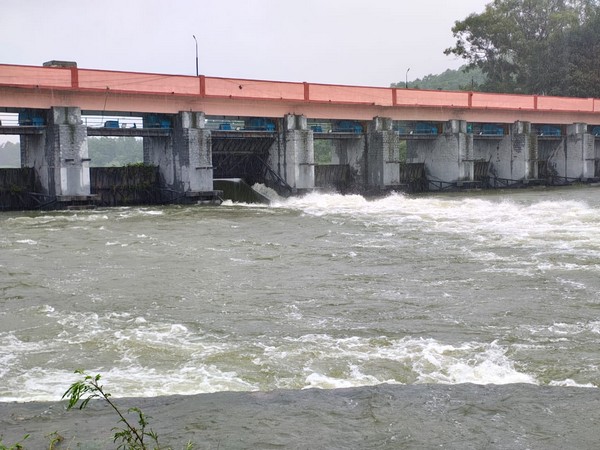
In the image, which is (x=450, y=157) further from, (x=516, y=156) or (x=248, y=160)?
(x=248, y=160)

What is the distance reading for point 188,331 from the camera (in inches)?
401

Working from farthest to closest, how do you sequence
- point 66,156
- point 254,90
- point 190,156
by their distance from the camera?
1. point 254,90
2. point 190,156
3. point 66,156

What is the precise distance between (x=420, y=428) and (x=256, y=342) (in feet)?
13.1

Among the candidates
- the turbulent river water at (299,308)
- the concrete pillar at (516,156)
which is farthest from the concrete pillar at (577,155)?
the turbulent river water at (299,308)

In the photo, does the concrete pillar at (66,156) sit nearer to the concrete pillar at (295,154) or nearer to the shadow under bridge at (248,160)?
the shadow under bridge at (248,160)

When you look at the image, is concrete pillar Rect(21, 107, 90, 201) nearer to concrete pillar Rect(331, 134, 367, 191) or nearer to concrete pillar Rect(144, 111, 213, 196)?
concrete pillar Rect(144, 111, 213, 196)

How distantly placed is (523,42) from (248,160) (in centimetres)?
3647

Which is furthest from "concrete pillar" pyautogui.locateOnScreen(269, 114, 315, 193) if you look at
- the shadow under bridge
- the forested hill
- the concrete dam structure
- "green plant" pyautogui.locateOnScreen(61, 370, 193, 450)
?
the forested hill

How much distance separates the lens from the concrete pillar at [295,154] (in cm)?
3691

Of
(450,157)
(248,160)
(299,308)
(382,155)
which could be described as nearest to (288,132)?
(248,160)

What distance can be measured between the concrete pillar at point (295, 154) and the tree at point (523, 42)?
33762 mm

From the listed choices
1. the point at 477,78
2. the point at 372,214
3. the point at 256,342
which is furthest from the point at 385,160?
the point at 477,78

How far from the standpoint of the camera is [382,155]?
40.0 metres

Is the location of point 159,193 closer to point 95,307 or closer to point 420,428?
point 95,307
